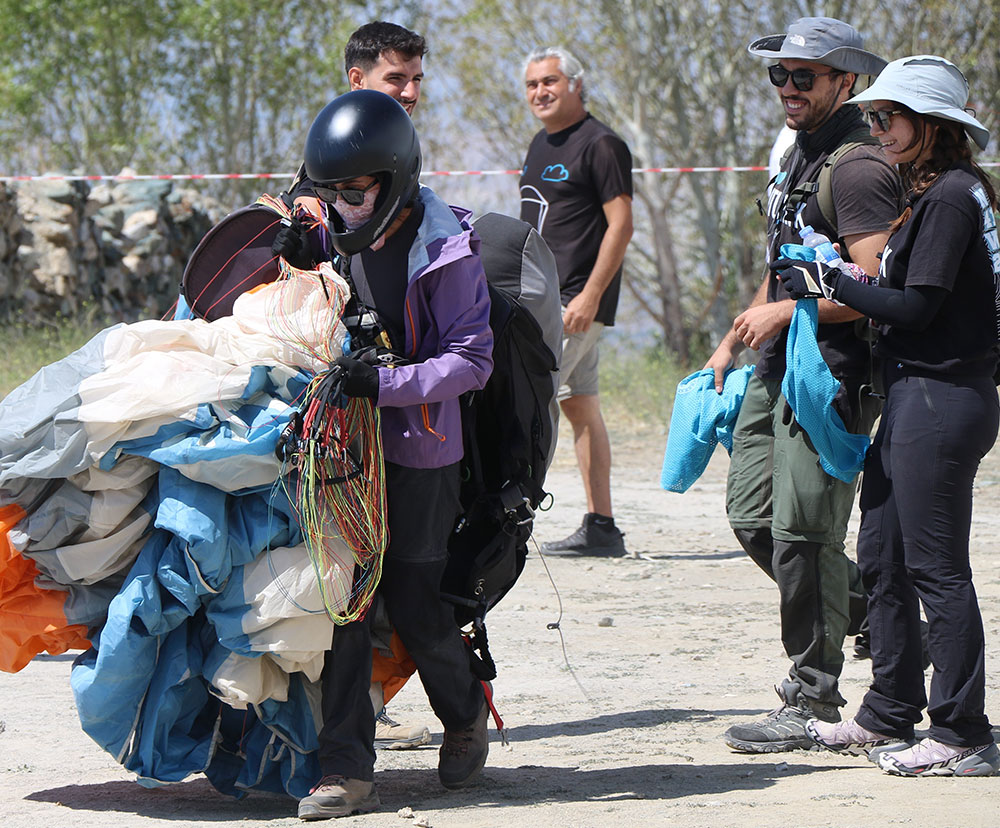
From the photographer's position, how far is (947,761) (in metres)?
3.92

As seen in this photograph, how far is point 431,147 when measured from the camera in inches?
879

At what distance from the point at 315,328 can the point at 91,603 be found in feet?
2.97

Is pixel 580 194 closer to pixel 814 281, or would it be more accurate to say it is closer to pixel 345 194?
pixel 814 281

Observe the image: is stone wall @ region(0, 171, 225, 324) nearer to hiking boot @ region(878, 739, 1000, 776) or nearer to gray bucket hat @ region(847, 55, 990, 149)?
gray bucket hat @ region(847, 55, 990, 149)

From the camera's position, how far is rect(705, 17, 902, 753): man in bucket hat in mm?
4250

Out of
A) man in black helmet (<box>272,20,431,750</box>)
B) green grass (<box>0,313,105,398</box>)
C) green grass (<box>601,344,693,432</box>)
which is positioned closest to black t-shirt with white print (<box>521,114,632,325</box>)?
man in black helmet (<box>272,20,431,750</box>)

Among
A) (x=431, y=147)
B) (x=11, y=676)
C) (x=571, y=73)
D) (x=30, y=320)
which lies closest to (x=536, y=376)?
(x=11, y=676)

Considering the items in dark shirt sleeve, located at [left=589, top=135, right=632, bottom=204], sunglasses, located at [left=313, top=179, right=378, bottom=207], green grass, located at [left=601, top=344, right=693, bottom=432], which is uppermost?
dark shirt sleeve, located at [left=589, top=135, right=632, bottom=204]

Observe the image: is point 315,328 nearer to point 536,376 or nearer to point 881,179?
point 536,376

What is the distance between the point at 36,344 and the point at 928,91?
11.6 meters

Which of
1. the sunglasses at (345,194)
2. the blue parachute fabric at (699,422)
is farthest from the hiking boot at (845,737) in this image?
the sunglasses at (345,194)

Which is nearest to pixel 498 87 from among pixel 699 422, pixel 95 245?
pixel 95 245

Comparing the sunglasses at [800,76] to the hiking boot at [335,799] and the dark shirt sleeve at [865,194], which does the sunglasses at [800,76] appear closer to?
the dark shirt sleeve at [865,194]

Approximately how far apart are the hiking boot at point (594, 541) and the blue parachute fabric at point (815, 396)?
322cm
